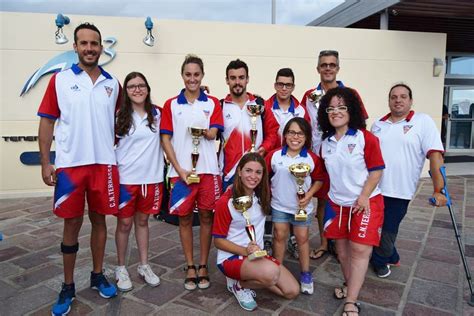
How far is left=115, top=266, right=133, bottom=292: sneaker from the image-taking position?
3209mm

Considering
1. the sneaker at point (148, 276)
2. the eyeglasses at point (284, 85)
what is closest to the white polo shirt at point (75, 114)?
the sneaker at point (148, 276)

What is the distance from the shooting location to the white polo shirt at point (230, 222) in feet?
9.80

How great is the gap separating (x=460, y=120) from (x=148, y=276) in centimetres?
1268

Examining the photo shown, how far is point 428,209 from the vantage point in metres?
6.02

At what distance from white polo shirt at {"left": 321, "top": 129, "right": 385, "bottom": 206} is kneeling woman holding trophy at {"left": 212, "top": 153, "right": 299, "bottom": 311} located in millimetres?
589

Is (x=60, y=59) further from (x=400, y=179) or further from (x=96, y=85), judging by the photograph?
(x=400, y=179)

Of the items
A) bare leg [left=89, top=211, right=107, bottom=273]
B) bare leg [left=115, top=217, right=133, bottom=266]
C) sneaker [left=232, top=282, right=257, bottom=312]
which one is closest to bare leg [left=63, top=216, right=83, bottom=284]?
bare leg [left=89, top=211, right=107, bottom=273]

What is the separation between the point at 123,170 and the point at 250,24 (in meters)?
5.51

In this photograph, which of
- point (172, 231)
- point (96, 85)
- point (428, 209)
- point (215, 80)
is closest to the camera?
point (96, 85)

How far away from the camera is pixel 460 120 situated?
12406mm

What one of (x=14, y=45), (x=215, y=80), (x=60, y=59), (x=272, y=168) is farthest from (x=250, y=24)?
(x=272, y=168)

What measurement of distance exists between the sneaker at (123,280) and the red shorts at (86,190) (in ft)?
2.15

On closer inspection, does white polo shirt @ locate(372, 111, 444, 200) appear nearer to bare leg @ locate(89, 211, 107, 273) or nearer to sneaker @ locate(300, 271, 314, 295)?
sneaker @ locate(300, 271, 314, 295)

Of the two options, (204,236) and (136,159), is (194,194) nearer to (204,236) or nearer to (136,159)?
(204,236)
